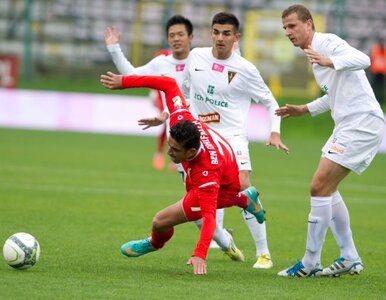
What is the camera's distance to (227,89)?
9.59 metres

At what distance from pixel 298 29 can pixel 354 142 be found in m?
1.11

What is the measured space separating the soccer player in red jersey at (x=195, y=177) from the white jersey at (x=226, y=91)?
100 centimetres

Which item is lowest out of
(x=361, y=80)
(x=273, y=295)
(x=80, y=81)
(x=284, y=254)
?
(x=80, y=81)

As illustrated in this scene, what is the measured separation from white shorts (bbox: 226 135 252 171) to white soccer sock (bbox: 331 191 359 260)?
3.32 feet

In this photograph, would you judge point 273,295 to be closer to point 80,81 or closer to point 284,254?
point 284,254

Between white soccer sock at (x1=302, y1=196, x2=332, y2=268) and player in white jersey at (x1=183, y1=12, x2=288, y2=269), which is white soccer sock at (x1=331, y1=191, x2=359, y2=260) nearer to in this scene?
white soccer sock at (x1=302, y1=196, x2=332, y2=268)

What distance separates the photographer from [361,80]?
842cm

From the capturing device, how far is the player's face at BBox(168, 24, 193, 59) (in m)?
10.6

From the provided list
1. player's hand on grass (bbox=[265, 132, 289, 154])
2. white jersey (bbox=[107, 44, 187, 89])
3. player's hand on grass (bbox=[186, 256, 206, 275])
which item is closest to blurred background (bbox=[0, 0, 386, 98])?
white jersey (bbox=[107, 44, 187, 89])

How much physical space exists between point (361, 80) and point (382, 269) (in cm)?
191

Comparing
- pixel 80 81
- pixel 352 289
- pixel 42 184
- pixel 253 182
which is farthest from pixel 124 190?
pixel 80 81

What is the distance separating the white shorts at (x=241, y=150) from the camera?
30.7ft

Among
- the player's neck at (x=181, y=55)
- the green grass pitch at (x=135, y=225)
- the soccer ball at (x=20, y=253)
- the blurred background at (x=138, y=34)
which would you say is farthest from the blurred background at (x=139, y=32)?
the soccer ball at (x=20, y=253)

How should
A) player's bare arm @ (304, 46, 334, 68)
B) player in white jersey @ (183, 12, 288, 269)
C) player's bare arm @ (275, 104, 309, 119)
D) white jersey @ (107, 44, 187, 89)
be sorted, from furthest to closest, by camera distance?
white jersey @ (107, 44, 187, 89) < player in white jersey @ (183, 12, 288, 269) < player's bare arm @ (275, 104, 309, 119) < player's bare arm @ (304, 46, 334, 68)
